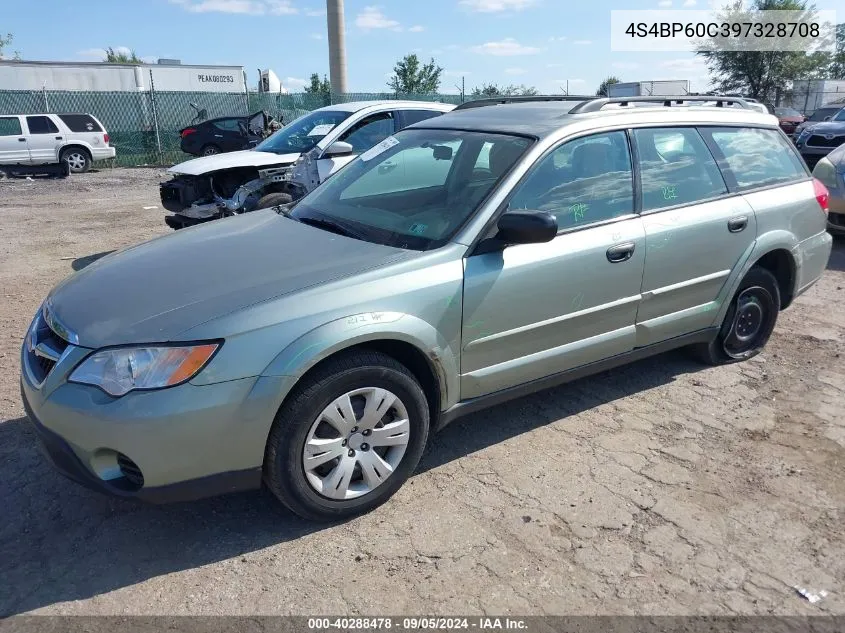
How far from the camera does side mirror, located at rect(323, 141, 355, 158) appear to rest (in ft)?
24.7

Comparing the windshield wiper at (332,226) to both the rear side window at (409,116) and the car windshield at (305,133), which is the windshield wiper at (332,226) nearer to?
the car windshield at (305,133)

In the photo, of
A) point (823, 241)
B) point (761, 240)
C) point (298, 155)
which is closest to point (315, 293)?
point (761, 240)

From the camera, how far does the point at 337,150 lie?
7.52m

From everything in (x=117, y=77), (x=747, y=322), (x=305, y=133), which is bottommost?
(x=747, y=322)

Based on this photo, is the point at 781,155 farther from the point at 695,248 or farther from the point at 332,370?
the point at 332,370

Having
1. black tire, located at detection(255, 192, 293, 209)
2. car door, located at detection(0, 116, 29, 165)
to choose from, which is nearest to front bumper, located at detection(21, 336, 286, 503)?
black tire, located at detection(255, 192, 293, 209)

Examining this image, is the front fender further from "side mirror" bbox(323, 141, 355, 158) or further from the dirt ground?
"side mirror" bbox(323, 141, 355, 158)

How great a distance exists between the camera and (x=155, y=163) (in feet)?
73.5

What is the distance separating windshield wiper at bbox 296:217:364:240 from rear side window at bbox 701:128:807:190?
7.79 ft

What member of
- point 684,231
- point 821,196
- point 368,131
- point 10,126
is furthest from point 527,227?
point 10,126

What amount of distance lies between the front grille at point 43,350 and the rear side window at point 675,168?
302 cm

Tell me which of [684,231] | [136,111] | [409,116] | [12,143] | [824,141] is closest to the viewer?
[684,231]

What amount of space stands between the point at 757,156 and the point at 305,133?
5.65 m

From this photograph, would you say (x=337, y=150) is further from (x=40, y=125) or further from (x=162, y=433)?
(x=40, y=125)
